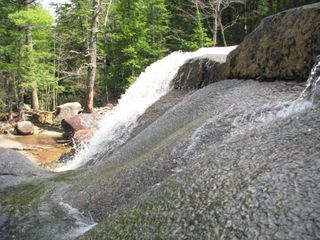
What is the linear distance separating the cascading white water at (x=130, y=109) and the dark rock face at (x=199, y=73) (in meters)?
0.58

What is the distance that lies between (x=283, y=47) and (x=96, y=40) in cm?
1332

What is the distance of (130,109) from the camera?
10023mm

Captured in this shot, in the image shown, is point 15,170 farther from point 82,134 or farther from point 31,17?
point 31,17

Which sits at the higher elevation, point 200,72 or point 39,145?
point 200,72

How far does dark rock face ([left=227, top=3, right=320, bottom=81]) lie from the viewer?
534cm

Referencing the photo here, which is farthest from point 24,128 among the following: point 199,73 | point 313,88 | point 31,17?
point 313,88

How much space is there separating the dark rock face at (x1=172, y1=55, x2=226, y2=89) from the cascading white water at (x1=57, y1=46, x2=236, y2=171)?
579 mm

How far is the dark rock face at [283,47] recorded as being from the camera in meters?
5.34

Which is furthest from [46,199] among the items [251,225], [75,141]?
[75,141]

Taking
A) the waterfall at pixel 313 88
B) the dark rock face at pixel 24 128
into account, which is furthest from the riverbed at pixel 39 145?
the waterfall at pixel 313 88

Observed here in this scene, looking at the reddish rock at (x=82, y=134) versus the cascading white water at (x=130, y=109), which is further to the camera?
the reddish rock at (x=82, y=134)

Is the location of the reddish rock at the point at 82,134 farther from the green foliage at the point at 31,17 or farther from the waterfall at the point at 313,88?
the waterfall at the point at 313,88

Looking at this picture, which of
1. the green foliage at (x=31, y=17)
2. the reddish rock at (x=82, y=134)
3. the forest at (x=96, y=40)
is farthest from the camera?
the forest at (x=96, y=40)

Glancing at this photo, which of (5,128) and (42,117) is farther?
(42,117)
